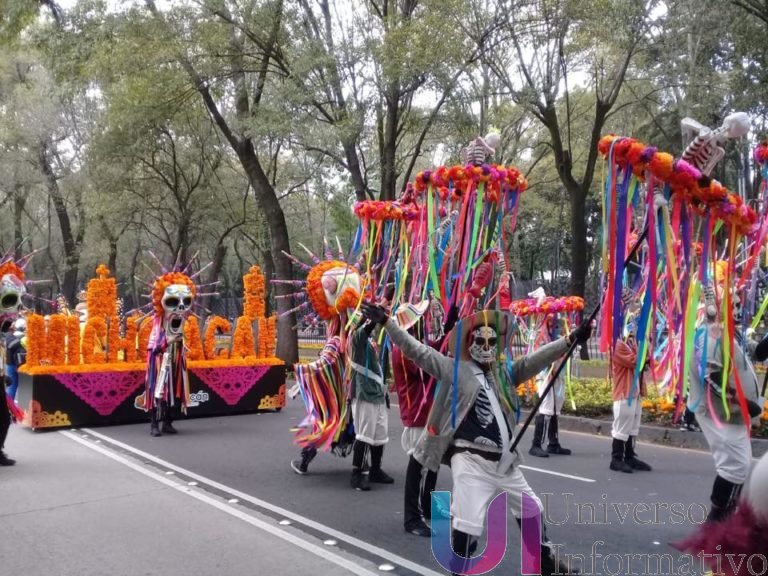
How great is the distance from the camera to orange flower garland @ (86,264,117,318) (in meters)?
10.2

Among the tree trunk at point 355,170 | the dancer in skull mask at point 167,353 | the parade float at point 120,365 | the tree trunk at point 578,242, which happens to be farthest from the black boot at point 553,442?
the tree trunk at point 578,242

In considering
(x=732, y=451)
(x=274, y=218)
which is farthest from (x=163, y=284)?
(x=732, y=451)

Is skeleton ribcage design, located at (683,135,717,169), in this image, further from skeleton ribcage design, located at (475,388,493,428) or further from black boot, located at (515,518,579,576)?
black boot, located at (515,518,579,576)

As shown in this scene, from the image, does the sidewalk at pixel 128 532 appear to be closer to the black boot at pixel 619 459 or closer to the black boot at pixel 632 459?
the black boot at pixel 619 459

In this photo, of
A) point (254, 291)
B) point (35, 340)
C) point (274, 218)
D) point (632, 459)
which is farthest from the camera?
point (274, 218)

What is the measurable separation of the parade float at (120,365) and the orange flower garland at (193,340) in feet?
0.05

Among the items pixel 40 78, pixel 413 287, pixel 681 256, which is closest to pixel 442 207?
pixel 413 287

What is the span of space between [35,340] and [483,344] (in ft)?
26.5

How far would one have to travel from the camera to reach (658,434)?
8703mm

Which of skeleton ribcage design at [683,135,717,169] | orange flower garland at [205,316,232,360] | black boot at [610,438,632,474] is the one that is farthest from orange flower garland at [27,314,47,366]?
skeleton ribcage design at [683,135,717,169]

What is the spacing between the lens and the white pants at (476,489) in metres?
3.71

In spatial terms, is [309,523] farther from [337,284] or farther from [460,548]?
[337,284]

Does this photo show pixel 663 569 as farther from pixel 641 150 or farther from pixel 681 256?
pixel 641 150

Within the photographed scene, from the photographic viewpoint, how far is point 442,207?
17.5 feet
